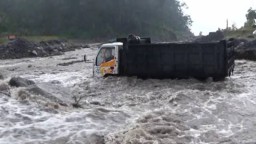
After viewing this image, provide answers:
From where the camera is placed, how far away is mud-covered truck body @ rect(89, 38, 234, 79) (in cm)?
1516

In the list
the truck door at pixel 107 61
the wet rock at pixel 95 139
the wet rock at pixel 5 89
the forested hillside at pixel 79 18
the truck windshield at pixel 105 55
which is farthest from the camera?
the forested hillside at pixel 79 18

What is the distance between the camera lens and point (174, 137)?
27.0 ft

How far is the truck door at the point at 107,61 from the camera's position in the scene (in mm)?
16656

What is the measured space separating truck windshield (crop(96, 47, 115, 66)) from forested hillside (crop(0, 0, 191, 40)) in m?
59.4

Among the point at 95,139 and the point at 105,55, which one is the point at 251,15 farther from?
the point at 95,139

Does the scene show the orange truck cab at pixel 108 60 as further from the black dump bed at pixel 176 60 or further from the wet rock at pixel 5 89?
the wet rock at pixel 5 89

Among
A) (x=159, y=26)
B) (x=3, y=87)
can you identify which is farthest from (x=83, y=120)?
(x=159, y=26)

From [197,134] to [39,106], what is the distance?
4.25 m

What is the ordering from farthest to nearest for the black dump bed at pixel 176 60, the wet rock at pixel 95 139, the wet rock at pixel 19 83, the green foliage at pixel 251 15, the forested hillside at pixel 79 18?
the forested hillside at pixel 79 18 < the green foliage at pixel 251 15 < the black dump bed at pixel 176 60 < the wet rock at pixel 19 83 < the wet rock at pixel 95 139

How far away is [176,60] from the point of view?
15.8m

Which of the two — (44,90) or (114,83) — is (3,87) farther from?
(114,83)

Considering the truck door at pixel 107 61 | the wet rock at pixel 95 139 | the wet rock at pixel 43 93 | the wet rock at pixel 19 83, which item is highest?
the truck door at pixel 107 61

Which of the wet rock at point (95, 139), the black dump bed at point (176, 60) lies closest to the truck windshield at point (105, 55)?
the black dump bed at point (176, 60)

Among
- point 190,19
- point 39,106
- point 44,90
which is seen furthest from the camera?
point 190,19
